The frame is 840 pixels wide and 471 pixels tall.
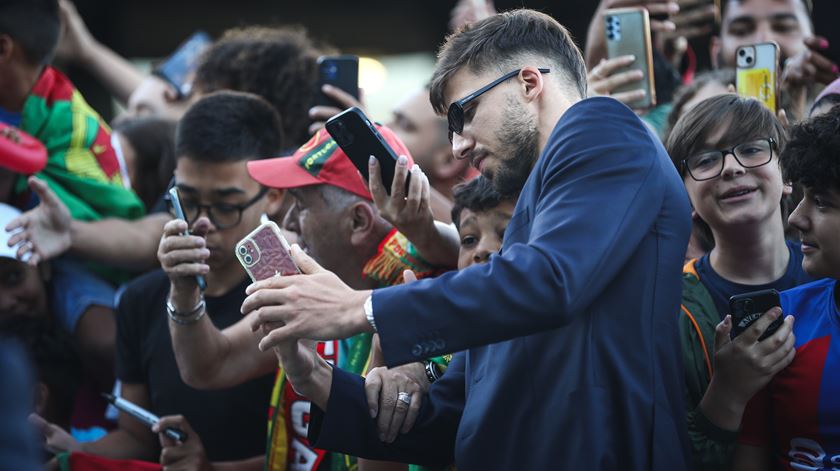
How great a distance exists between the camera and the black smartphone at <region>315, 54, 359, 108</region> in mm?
4355

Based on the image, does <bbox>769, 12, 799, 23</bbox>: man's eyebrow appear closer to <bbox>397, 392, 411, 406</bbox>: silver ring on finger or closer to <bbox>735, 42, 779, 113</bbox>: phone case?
<bbox>735, 42, 779, 113</bbox>: phone case

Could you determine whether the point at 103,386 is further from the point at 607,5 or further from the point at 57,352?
the point at 607,5

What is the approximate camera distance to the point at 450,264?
3424 mm

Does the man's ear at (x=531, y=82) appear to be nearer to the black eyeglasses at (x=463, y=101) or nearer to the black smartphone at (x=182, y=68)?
the black eyeglasses at (x=463, y=101)

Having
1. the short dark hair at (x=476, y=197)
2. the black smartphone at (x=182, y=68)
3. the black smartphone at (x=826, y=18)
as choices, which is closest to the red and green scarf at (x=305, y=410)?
the short dark hair at (x=476, y=197)

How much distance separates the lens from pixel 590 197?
92.9 inches

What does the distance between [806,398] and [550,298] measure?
2.78 ft

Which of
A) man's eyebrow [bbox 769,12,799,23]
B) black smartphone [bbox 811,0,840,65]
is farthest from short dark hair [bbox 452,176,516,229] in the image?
black smartphone [bbox 811,0,840,65]

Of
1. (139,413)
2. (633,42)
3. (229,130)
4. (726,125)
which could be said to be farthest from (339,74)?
(726,125)

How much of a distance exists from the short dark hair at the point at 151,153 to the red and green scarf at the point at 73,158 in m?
0.56

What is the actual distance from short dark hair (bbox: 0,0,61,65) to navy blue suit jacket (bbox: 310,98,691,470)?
2771 millimetres

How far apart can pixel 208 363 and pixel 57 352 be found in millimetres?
1066

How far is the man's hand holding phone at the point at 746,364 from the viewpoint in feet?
8.71

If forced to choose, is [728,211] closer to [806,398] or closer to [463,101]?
[806,398]
